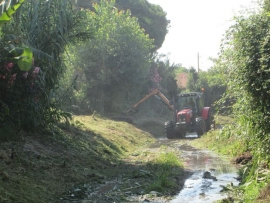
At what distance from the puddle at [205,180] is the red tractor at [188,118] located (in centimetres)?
896

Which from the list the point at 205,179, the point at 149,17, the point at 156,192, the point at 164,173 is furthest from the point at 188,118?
the point at 149,17

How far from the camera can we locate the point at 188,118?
28.2 metres

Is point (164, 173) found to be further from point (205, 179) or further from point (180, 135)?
point (180, 135)

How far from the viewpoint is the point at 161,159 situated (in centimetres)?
1545

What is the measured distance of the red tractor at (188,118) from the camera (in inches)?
1111

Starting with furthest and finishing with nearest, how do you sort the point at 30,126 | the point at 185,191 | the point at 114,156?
the point at 114,156
the point at 30,126
the point at 185,191

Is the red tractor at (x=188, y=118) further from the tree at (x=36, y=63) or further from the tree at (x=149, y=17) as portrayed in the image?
the tree at (x=149, y=17)

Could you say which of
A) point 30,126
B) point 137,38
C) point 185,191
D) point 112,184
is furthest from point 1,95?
point 137,38

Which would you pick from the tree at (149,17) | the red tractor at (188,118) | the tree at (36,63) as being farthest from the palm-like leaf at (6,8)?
the tree at (149,17)

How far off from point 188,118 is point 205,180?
16542 mm

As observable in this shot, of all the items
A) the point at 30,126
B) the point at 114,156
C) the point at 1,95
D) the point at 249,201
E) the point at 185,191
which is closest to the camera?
the point at 249,201

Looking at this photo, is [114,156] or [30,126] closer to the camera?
[30,126]

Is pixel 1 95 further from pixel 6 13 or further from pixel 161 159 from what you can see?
pixel 161 159

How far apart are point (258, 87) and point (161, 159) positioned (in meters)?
6.86
